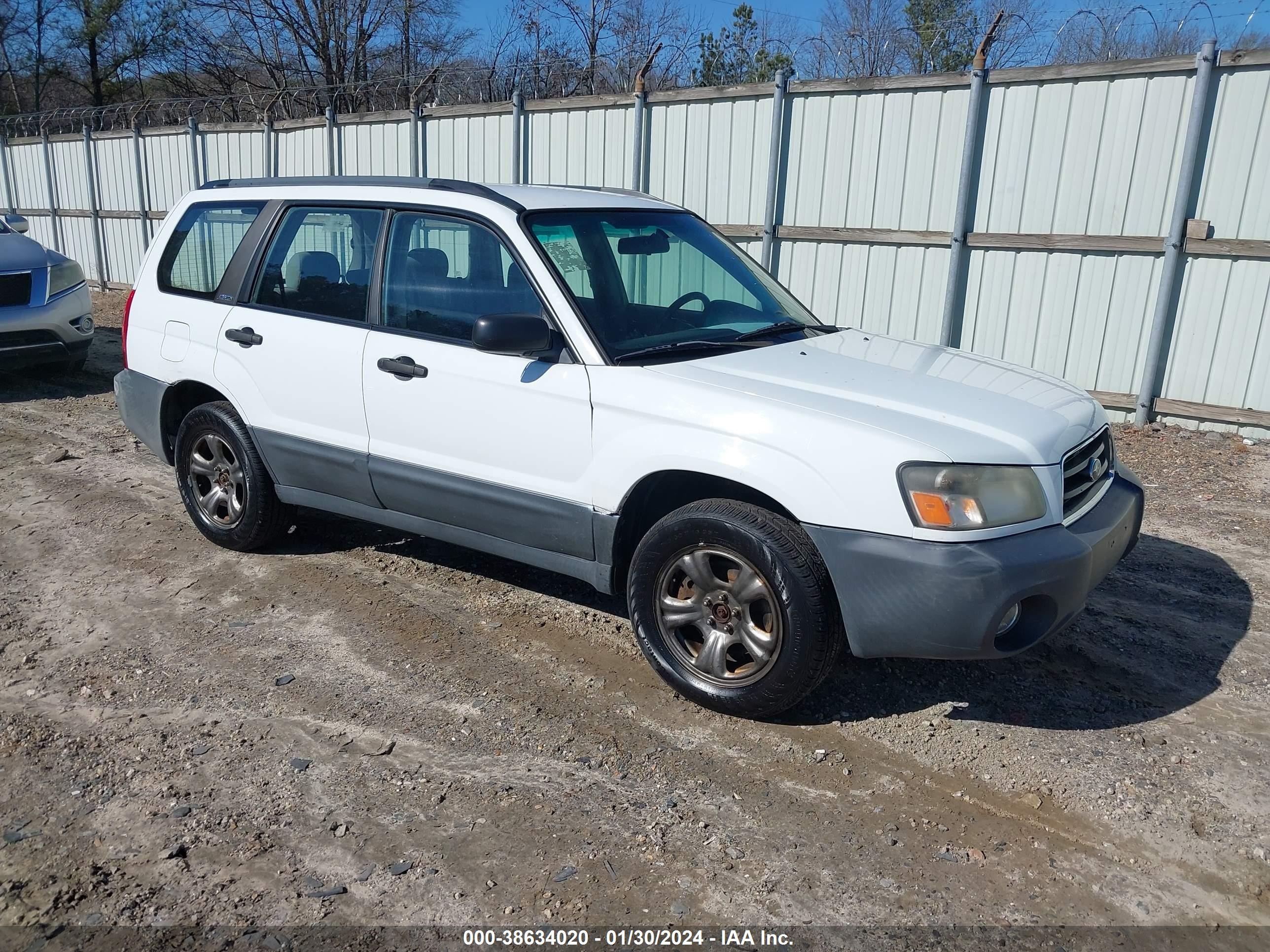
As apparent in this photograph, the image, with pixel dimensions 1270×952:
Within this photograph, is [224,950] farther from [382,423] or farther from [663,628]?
[382,423]

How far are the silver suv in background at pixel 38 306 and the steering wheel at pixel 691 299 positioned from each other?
7.04 meters

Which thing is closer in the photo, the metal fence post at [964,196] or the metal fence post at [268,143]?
the metal fence post at [964,196]

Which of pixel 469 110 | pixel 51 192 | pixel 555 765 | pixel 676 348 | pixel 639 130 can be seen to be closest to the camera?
pixel 555 765

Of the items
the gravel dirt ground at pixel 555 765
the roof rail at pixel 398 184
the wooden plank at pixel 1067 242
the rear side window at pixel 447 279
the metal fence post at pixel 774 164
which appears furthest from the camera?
the metal fence post at pixel 774 164

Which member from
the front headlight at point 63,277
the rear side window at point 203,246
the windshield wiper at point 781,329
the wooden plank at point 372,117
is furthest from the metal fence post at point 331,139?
the windshield wiper at point 781,329

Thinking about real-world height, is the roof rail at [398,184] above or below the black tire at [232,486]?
above

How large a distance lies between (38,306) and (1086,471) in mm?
8860

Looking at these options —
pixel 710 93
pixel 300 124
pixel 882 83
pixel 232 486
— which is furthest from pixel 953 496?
pixel 300 124

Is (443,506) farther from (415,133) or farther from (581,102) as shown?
(415,133)

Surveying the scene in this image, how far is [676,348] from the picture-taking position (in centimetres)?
392

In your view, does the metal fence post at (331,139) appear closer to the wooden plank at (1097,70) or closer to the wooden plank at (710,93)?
the wooden plank at (710,93)

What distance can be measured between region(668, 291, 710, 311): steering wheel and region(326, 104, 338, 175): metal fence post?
34.7 ft

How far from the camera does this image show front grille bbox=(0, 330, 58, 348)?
8.75 meters

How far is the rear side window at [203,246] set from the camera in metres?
5.11
